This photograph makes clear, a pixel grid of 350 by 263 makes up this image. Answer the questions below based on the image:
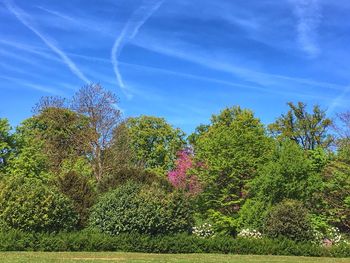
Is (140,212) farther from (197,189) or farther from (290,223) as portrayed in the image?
(197,189)

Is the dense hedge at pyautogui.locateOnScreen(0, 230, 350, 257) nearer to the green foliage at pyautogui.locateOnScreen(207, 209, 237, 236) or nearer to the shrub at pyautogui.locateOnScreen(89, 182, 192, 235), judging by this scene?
the shrub at pyautogui.locateOnScreen(89, 182, 192, 235)

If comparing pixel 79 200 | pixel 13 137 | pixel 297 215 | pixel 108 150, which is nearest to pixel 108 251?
pixel 79 200

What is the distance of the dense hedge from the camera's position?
779 inches

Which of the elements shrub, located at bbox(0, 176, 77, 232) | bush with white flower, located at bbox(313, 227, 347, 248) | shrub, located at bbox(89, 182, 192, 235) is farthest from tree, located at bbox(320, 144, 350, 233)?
shrub, located at bbox(0, 176, 77, 232)

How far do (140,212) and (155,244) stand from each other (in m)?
1.56

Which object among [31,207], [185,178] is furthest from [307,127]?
[31,207]

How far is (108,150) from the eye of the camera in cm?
4119

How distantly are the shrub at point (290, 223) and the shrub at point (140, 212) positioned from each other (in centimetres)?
438

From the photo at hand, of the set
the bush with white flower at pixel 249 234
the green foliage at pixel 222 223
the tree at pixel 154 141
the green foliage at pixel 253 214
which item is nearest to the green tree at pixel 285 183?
the green foliage at pixel 253 214

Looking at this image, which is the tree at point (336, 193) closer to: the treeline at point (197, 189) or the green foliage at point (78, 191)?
the treeline at point (197, 189)

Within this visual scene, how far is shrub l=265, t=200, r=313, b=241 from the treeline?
49 mm

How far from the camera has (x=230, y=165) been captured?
95.6 ft

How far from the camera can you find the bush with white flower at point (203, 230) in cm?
2630

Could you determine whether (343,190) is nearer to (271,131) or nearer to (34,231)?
(34,231)
